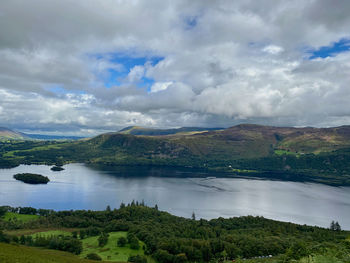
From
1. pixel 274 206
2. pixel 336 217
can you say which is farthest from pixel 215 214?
pixel 336 217

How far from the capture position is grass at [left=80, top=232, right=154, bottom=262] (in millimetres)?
77688

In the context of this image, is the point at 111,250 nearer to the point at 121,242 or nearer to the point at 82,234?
the point at 121,242

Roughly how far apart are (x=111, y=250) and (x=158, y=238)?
1601 centimetres

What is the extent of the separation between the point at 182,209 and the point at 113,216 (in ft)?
193

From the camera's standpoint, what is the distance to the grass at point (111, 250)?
7769 centimetres

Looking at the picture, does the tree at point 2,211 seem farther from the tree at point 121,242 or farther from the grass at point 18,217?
the tree at point 121,242

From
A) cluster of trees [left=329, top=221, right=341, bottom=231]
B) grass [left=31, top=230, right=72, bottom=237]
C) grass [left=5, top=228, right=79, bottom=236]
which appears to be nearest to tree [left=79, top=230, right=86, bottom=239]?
grass [left=31, top=230, right=72, bottom=237]

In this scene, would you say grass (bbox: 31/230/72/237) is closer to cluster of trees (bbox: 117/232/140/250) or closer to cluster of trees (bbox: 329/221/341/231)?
cluster of trees (bbox: 117/232/140/250)

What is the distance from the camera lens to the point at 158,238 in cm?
8656

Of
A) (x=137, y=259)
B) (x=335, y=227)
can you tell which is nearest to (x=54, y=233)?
(x=137, y=259)

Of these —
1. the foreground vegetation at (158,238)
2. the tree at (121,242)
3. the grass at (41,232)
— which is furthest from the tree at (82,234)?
the tree at (121,242)

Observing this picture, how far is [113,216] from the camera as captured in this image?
131750mm

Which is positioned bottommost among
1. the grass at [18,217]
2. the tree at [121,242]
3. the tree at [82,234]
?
the grass at [18,217]

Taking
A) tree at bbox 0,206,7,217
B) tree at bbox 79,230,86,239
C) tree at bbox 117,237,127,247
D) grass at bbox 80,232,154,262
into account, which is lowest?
tree at bbox 0,206,7,217
